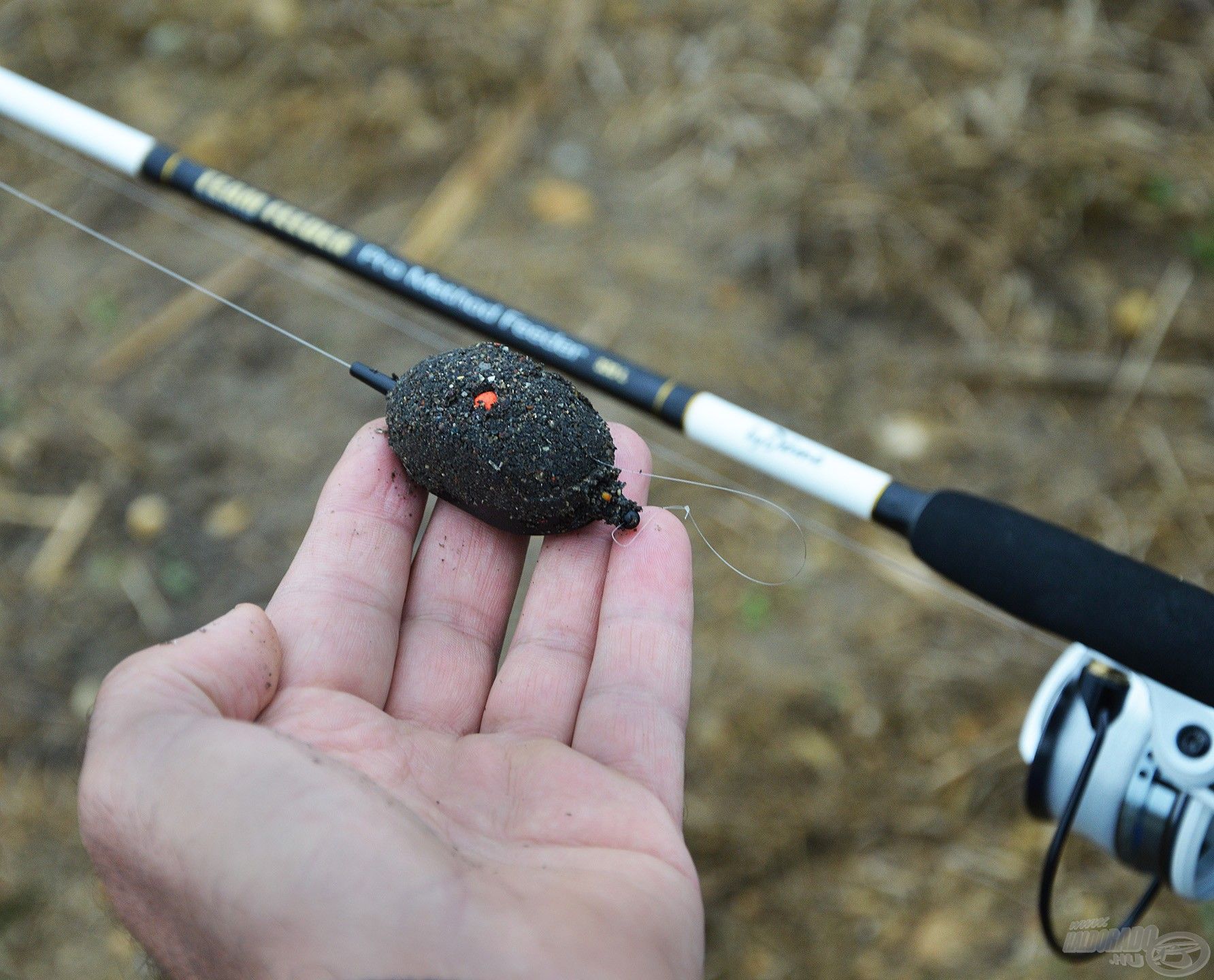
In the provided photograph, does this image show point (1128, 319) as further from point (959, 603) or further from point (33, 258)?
point (33, 258)

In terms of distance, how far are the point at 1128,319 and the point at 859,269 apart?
103 cm

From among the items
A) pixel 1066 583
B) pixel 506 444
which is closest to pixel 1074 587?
pixel 1066 583

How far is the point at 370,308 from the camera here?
3.88 m

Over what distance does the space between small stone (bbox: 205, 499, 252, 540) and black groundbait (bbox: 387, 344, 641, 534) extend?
58.4 inches

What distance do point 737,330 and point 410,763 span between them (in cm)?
242

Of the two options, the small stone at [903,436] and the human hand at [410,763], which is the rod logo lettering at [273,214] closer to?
the human hand at [410,763]

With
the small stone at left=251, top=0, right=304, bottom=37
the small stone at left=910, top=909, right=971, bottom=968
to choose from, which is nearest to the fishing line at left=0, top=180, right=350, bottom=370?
the small stone at left=251, top=0, right=304, bottom=37

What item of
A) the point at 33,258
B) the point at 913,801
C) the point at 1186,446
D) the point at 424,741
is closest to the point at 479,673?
the point at 424,741

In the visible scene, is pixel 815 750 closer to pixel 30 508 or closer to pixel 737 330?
pixel 737 330

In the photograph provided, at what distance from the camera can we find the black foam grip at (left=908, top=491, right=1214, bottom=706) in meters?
1.92

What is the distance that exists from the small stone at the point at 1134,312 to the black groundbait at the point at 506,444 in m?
2.52

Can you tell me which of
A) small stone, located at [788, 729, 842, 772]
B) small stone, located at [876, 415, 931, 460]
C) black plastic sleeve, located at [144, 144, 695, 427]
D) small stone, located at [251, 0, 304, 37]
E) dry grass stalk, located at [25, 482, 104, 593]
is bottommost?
dry grass stalk, located at [25, 482, 104, 593]

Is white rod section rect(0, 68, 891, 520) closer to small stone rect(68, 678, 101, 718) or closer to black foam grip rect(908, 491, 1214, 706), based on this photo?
black foam grip rect(908, 491, 1214, 706)

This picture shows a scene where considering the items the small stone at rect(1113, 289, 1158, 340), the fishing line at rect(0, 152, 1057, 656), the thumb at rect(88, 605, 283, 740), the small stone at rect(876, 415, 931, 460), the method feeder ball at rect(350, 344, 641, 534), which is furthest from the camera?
the small stone at rect(1113, 289, 1158, 340)
